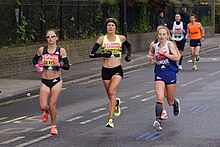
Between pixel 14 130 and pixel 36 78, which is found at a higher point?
pixel 14 130

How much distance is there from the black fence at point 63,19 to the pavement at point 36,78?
53.1 inches

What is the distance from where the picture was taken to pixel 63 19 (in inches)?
933

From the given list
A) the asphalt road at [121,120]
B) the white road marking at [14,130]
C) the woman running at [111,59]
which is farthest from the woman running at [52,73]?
the woman running at [111,59]

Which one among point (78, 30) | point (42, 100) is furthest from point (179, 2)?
point (42, 100)

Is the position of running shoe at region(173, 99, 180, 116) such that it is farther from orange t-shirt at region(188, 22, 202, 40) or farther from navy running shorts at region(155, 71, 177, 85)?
orange t-shirt at region(188, 22, 202, 40)

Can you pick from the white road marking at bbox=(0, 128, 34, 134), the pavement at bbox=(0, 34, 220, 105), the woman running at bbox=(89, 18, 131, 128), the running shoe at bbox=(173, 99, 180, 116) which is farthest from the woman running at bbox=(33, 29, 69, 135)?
the pavement at bbox=(0, 34, 220, 105)

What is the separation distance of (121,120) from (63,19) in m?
12.8

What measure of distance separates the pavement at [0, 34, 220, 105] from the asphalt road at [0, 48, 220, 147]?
55cm

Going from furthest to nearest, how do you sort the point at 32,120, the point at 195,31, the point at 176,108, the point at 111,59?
the point at 195,31 < the point at 32,120 < the point at 176,108 < the point at 111,59

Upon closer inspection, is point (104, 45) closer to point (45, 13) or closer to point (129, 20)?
point (45, 13)

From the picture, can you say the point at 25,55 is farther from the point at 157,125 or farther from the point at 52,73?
the point at 157,125

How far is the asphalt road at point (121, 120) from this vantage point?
9.49 m

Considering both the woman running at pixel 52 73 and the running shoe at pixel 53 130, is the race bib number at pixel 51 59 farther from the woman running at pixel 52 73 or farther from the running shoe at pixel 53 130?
the running shoe at pixel 53 130

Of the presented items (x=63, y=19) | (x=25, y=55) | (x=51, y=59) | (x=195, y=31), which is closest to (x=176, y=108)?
(x=51, y=59)
